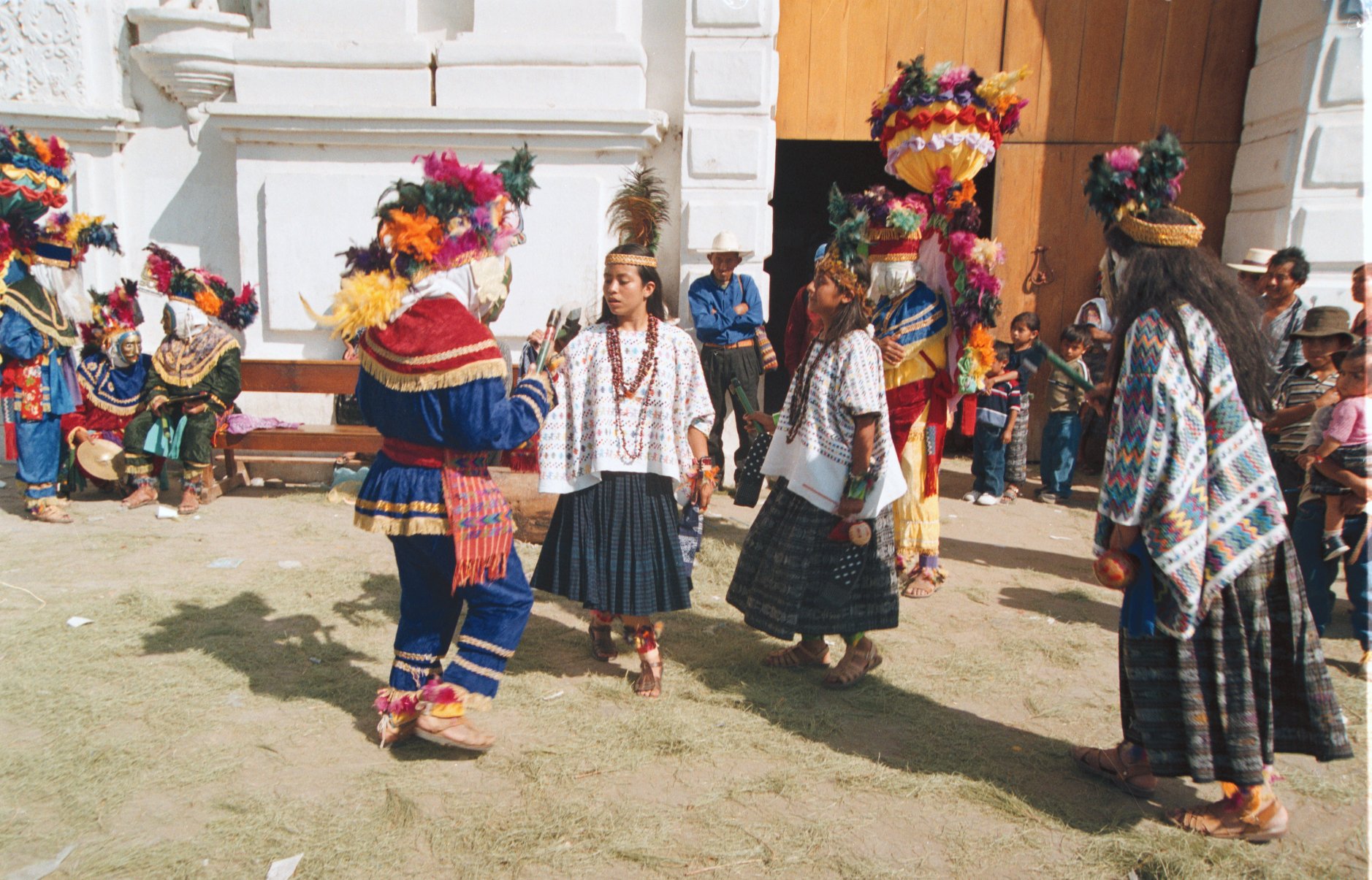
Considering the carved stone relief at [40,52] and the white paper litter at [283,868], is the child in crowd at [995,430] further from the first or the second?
the carved stone relief at [40,52]

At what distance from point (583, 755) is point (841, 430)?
1669 millimetres

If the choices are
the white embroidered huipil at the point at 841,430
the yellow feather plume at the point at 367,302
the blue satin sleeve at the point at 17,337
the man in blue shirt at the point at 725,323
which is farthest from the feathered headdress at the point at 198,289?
the white embroidered huipil at the point at 841,430

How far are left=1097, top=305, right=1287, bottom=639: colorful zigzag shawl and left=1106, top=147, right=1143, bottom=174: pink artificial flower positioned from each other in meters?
0.51

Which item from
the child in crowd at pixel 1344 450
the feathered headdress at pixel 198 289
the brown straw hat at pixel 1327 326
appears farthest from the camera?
the feathered headdress at pixel 198 289

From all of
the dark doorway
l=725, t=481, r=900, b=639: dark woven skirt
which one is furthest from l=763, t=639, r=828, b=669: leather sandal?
the dark doorway

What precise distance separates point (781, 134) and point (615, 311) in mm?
5094

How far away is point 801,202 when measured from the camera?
40.4 ft

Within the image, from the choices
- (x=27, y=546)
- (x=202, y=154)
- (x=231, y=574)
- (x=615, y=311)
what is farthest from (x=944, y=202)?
(x=202, y=154)

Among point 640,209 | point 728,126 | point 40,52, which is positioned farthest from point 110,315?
point 728,126

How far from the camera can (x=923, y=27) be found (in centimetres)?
793

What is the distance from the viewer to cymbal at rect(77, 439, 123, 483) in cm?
693

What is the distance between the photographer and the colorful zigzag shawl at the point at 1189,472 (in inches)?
105

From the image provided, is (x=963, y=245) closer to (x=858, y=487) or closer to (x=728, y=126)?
(x=858, y=487)

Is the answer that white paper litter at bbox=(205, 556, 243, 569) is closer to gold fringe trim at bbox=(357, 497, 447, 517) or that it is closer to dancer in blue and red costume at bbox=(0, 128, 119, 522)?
dancer in blue and red costume at bbox=(0, 128, 119, 522)
